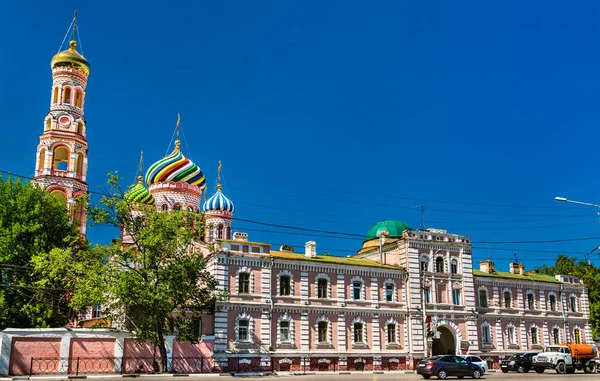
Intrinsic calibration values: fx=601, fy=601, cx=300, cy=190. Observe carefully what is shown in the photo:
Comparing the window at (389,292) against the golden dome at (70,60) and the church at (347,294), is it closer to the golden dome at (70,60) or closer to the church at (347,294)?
the church at (347,294)

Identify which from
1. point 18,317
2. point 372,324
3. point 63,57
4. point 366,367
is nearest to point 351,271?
point 372,324

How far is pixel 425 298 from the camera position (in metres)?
53.2

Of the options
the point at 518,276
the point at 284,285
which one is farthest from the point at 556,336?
the point at 284,285

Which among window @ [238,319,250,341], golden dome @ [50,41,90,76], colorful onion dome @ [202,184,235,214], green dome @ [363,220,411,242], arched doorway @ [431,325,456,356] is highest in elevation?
golden dome @ [50,41,90,76]

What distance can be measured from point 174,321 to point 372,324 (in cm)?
1766

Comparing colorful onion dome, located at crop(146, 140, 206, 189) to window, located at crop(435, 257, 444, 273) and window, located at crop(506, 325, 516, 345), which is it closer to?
window, located at crop(435, 257, 444, 273)

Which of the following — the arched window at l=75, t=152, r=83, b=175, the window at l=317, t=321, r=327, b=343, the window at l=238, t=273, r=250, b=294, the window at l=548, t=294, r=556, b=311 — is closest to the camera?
the window at l=238, t=273, r=250, b=294

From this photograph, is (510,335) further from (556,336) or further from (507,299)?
(556,336)

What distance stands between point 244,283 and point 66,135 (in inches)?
1085

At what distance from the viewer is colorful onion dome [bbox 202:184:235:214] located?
7706 centimetres

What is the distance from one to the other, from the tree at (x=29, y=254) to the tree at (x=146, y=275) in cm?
422

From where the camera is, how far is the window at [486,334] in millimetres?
55844

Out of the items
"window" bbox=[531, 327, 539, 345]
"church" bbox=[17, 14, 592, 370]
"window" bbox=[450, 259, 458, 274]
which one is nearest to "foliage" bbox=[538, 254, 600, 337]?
"church" bbox=[17, 14, 592, 370]

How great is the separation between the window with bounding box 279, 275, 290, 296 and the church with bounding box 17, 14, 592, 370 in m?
0.08
